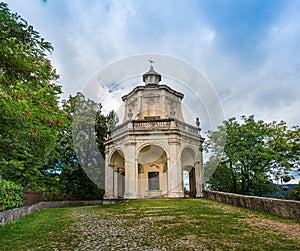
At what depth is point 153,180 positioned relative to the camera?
23.6 m

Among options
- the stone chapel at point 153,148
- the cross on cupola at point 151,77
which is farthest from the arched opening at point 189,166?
the cross on cupola at point 151,77

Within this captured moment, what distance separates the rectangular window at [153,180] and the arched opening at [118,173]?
9.62ft

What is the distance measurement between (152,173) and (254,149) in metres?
10.5

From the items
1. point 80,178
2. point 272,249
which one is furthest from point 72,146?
point 272,249

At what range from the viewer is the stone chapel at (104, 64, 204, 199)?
19516 mm

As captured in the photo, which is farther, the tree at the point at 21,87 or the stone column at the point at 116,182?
the stone column at the point at 116,182

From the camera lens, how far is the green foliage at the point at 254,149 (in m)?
17.0

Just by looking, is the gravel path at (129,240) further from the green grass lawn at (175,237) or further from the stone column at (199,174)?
the stone column at (199,174)

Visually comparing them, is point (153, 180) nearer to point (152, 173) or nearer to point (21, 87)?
point (152, 173)

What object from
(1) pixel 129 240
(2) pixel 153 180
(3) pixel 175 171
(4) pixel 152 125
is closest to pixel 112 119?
(2) pixel 153 180

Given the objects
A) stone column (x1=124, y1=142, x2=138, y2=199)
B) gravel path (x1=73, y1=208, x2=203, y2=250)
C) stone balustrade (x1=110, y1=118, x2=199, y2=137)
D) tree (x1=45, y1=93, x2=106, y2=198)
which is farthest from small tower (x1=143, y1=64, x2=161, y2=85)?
gravel path (x1=73, y1=208, x2=203, y2=250)

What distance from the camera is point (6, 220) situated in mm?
9070

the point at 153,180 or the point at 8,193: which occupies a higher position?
the point at 153,180

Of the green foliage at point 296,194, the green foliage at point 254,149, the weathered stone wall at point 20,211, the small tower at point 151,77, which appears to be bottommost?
the weathered stone wall at point 20,211
